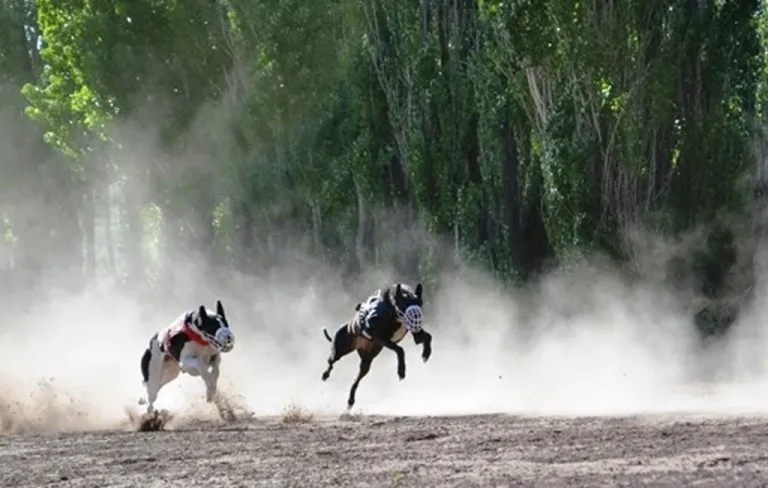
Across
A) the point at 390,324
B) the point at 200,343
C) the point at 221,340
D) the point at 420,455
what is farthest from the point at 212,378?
the point at 420,455

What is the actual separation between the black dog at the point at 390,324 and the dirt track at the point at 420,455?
1544 mm

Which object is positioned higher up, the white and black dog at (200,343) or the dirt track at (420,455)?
the white and black dog at (200,343)

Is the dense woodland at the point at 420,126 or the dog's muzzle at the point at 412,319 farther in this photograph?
the dense woodland at the point at 420,126

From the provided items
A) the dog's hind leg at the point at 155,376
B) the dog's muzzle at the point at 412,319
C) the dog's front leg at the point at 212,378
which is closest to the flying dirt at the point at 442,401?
the dog's front leg at the point at 212,378

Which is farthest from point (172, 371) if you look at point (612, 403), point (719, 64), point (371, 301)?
point (719, 64)

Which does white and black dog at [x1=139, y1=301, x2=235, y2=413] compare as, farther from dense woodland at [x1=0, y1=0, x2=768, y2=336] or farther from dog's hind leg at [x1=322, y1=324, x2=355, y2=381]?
dense woodland at [x1=0, y1=0, x2=768, y2=336]

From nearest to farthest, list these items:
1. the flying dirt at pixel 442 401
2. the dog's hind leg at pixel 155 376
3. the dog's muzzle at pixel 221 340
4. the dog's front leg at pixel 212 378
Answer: the flying dirt at pixel 442 401
the dog's muzzle at pixel 221 340
the dog's front leg at pixel 212 378
the dog's hind leg at pixel 155 376

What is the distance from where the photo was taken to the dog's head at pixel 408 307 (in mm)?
19547

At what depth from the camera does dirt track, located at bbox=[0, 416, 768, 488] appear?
11.6 meters

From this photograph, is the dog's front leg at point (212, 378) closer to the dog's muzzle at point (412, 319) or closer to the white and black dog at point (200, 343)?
the white and black dog at point (200, 343)

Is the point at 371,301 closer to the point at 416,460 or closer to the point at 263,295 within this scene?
the point at 416,460

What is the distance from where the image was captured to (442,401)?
2305cm

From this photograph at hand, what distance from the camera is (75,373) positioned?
2647cm

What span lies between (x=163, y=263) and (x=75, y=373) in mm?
25236
